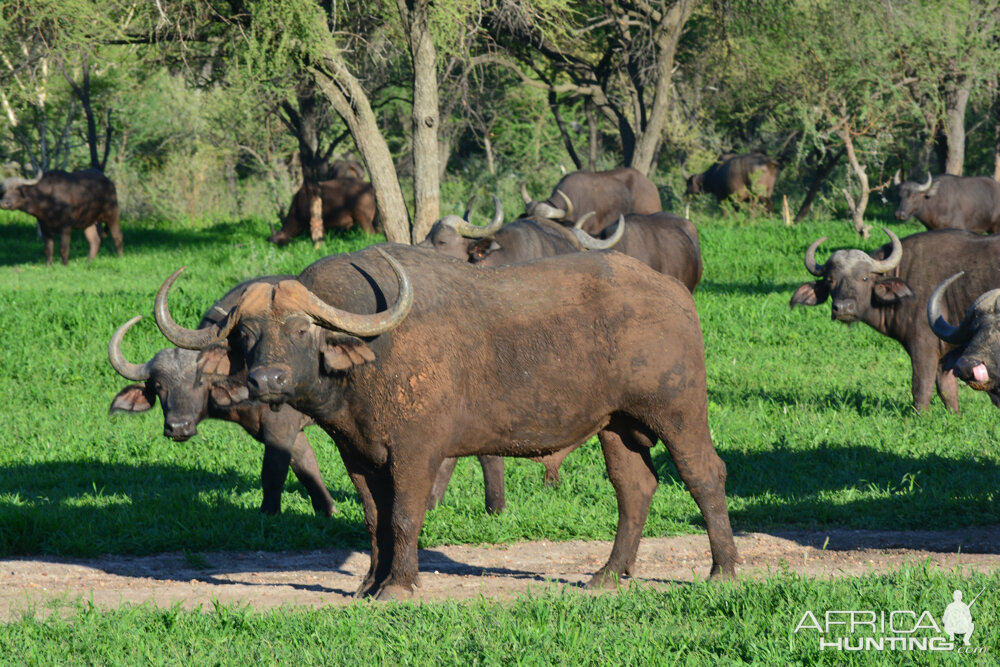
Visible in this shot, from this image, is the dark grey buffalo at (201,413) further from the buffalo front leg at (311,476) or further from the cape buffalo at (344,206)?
the cape buffalo at (344,206)

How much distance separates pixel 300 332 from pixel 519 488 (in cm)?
349

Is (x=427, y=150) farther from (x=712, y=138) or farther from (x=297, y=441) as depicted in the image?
(x=712, y=138)

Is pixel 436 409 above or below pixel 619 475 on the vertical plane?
above

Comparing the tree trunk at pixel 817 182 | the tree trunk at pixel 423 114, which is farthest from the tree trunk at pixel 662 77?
the tree trunk at pixel 423 114

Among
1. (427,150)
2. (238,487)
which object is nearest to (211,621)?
(238,487)

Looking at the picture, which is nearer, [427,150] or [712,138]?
[427,150]

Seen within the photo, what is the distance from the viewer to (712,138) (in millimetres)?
35812

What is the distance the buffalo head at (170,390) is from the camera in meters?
7.52

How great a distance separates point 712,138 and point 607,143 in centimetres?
724

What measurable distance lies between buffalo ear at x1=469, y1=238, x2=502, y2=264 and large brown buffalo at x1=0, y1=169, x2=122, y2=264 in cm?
1250

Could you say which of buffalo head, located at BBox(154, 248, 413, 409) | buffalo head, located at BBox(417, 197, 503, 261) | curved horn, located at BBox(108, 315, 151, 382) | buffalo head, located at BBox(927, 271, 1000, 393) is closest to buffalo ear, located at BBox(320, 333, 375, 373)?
buffalo head, located at BBox(154, 248, 413, 409)

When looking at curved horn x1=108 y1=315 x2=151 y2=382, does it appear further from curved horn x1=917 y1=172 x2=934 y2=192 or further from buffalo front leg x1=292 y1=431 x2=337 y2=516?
curved horn x1=917 y1=172 x2=934 y2=192

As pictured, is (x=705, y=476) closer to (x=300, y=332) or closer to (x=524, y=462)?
(x=300, y=332)

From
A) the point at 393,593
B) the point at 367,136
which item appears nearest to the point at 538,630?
the point at 393,593
